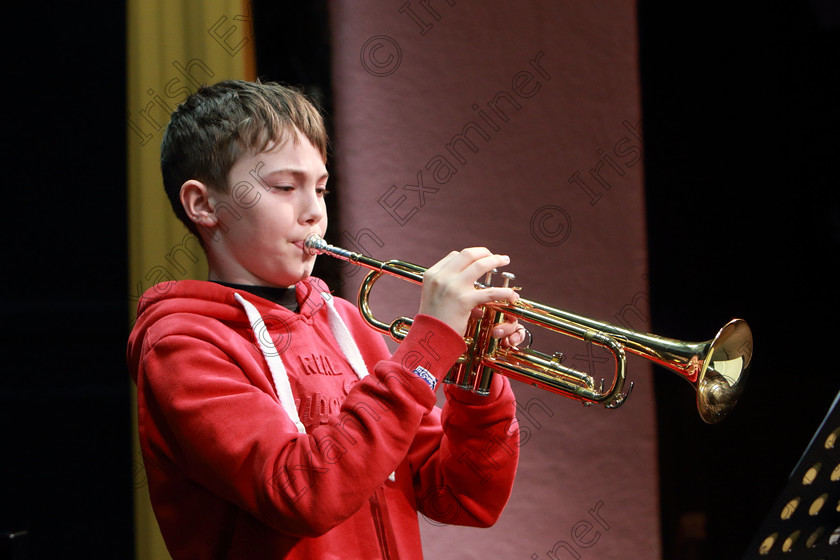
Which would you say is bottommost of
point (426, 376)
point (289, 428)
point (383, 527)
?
point (383, 527)

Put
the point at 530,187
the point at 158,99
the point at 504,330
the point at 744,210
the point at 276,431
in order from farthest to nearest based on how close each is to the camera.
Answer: the point at 744,210, the point at 530,187, the point at 158,99, the point at 504,330, the point at 276,431

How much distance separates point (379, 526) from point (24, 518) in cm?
97

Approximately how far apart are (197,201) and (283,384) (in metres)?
0.31

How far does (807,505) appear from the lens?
107 centimetres

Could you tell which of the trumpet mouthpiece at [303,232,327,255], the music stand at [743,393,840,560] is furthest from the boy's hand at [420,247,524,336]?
the music stand at [743,393,840,560]

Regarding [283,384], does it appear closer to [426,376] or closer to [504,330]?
[426,376]

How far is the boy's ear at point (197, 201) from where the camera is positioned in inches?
43.7

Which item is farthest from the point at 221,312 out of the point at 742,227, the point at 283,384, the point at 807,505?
the point at 742,227

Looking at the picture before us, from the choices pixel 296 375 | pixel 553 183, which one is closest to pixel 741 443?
pixel 553 183

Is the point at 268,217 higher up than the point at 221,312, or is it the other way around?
the point at 268,217

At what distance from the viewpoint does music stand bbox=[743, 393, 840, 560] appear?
3.33ft

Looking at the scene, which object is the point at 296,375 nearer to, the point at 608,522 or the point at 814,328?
the point at 608,522

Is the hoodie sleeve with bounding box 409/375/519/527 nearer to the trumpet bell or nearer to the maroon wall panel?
the trumpet bell

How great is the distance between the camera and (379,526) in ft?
3.45
